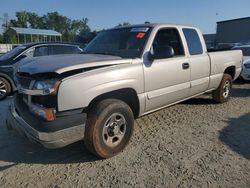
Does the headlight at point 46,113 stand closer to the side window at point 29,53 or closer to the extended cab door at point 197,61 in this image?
the extended cab door at point 197,61

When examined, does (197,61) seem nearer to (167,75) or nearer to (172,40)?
(172,40)

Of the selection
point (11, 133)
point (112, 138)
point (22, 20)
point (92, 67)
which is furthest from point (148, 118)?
point (22, 20)

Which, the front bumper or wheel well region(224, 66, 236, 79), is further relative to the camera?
wheel well region(224, 66, 236, 79)

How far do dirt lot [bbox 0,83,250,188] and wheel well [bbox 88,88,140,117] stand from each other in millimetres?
601

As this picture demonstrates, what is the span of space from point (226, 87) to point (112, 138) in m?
4.21

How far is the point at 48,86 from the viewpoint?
3139 mm

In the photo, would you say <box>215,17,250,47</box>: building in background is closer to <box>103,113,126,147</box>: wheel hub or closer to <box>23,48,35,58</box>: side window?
<box>23,48,35,58</box>: side window

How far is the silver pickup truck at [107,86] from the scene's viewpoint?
317 centimetres

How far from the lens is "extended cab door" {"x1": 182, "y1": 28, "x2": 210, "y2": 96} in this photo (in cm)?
526

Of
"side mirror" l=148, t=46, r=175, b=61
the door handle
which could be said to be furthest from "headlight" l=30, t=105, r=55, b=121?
the door handle

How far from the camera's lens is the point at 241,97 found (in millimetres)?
7562

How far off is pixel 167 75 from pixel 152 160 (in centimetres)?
156

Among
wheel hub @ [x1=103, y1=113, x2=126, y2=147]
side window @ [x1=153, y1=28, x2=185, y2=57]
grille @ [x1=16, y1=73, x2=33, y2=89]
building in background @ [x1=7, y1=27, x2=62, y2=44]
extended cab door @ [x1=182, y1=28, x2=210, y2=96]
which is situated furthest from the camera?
building in background @ [x1=7, y1=27, x2=62, y2=44]

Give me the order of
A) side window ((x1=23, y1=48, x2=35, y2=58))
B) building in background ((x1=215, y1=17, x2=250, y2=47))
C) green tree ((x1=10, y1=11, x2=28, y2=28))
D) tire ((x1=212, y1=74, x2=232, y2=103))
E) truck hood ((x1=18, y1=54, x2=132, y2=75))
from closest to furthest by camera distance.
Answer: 1. truck hood ((x1=18, y1=54, x2=132, y2=75))
2. tire ((x1=212, y1=74, x2=232, y2=103))
3. side window ((x1=23, y1=48, x2=35, y2=58))
4. building in background ((x1=215, y1=17, x2=250, y2=47))
5. green tree ((x1=10, y1=11, x2=28, y2=28))
